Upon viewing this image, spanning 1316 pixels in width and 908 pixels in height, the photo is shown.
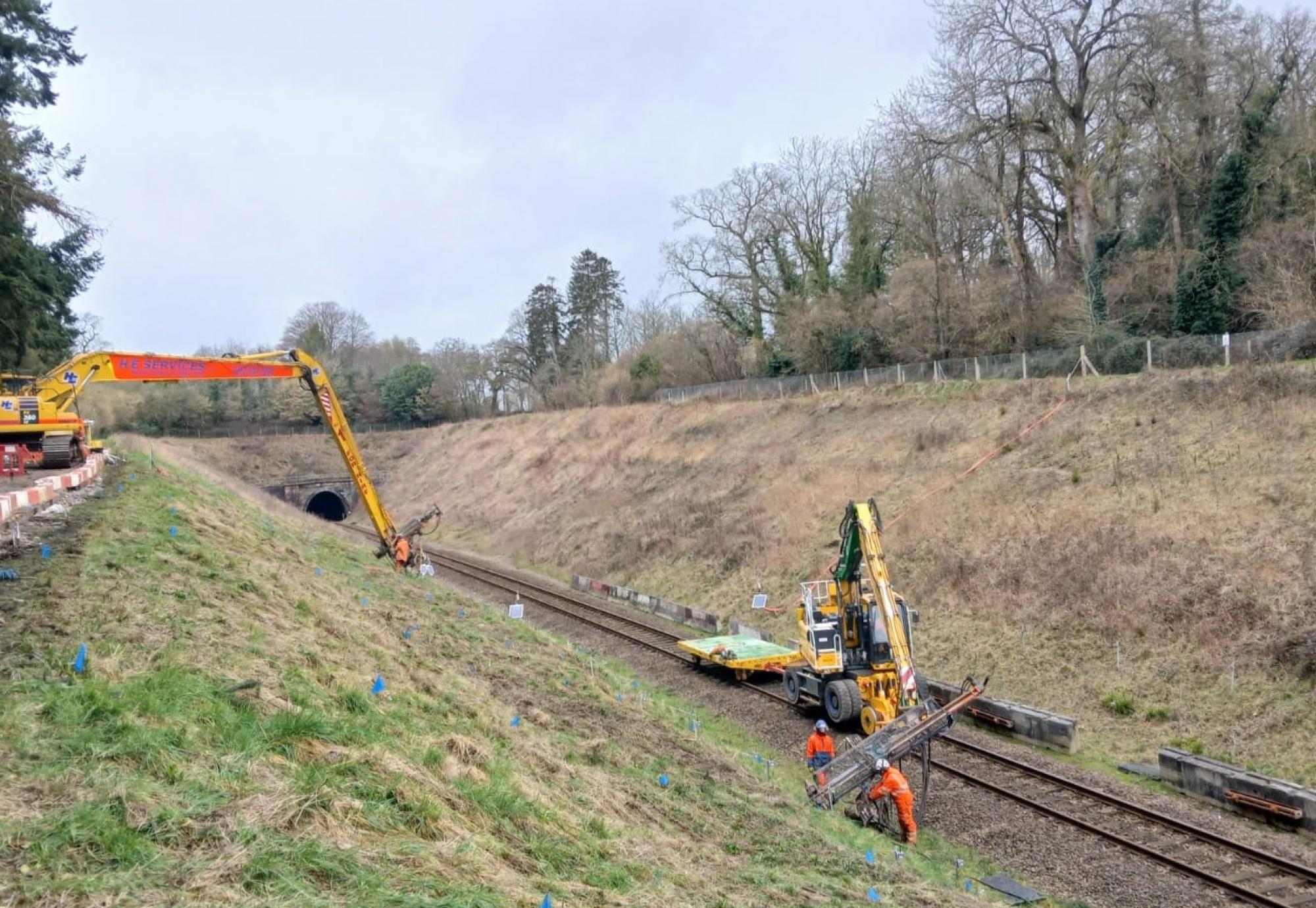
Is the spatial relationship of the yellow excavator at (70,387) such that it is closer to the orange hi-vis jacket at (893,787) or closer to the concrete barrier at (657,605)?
the concrete barrier at (657,605)

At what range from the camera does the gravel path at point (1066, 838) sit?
34.9ft

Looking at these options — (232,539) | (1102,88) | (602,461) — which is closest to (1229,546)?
(232,539)

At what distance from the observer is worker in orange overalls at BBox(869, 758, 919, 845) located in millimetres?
11859

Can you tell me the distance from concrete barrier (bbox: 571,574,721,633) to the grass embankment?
10.7m

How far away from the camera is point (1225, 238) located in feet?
98.5

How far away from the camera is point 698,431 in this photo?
4338 centimetres

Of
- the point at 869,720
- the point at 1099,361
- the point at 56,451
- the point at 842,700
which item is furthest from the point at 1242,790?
the point at 56,451

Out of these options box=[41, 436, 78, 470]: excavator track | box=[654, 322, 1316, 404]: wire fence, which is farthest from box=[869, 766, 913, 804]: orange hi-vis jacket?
box=[654, 322, 1316, 404]: wire fence

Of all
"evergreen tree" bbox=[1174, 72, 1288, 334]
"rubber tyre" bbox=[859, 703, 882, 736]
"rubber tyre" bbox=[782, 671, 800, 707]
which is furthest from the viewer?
"evergreen tree" bbox=[1174, 72, 1288, 334]

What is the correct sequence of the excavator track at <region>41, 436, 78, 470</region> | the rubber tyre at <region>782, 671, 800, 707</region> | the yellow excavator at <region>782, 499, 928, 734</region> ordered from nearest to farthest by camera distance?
the yellow excavator at <region>782, 499, 928, 734</region>
the rubber tyre at <region>782, 671, 800, 707</region>
the excavator track at <region>41, 436, 78, 470</region>

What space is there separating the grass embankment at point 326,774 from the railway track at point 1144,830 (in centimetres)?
220

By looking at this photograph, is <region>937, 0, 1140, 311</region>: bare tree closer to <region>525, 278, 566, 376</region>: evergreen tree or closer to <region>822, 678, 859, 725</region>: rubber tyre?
<region>822, 678, 859, 725</region>: rubber tyre

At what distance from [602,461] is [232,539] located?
31.0m

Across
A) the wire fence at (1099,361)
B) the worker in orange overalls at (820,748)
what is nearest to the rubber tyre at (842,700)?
the worker in orange overalls at (820,748)
